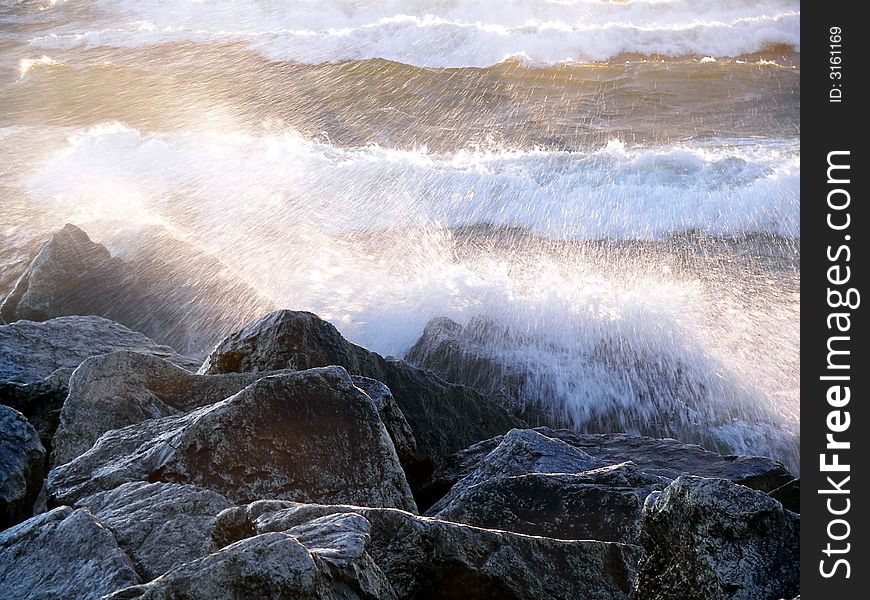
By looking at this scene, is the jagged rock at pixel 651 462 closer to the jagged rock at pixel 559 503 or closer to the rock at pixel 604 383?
the jagged rock at pixel 559 503

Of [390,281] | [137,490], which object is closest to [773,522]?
[137,490]

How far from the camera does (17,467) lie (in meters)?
3.80

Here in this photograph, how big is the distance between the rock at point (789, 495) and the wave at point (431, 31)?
625 inches

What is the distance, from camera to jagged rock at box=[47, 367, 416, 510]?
11.4 feet

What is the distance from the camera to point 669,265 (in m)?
9.80

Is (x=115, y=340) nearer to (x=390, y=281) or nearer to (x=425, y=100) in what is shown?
(x=390, y=281)

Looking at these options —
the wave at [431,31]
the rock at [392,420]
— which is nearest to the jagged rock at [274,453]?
the rock at [392,420]

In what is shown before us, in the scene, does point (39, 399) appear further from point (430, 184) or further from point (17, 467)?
point (430, 184)

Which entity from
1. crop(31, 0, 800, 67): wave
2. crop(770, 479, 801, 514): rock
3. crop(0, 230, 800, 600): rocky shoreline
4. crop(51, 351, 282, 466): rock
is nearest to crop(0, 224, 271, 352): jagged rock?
crop(0, 230, 800, 600): rocky shoreline

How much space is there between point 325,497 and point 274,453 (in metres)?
0.25

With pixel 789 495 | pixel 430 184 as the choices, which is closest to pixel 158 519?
pixel 789 495

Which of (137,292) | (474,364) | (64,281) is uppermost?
(64,281)

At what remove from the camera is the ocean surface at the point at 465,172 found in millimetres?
7859

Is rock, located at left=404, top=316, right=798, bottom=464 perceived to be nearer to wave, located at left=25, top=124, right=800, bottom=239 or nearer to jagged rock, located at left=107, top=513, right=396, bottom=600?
wave, located at left=25, top=124, right=800, bottom=239
